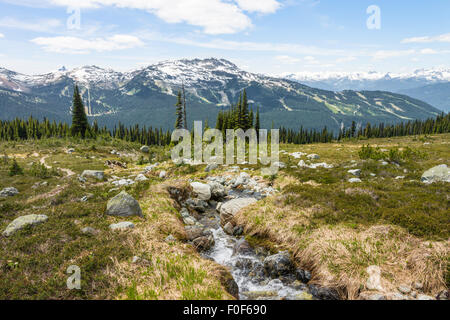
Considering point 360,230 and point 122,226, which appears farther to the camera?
point 122,226

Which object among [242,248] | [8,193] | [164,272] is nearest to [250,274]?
[242,248]

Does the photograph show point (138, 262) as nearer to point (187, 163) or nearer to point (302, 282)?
point (302, 282)

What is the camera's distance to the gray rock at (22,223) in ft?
31.5

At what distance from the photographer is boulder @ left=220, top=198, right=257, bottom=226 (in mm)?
14508

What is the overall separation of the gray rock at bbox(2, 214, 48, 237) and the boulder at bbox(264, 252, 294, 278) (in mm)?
10462

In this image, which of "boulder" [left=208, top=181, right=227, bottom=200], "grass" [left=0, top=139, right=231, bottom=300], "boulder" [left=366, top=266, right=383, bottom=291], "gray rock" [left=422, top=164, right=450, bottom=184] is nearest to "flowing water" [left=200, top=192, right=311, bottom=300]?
"grass" [left=0, top=139, right=231, bottom=300]

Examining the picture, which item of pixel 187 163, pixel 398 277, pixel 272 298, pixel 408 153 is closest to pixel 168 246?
pixel 272 298

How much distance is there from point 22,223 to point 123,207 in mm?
4127

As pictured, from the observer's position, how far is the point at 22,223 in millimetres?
10164

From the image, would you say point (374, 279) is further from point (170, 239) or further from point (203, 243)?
point (170, 239)

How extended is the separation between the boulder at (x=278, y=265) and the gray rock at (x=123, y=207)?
7.10 metres

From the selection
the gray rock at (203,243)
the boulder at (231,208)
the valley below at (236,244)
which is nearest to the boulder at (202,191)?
the valley below at (236,244)
